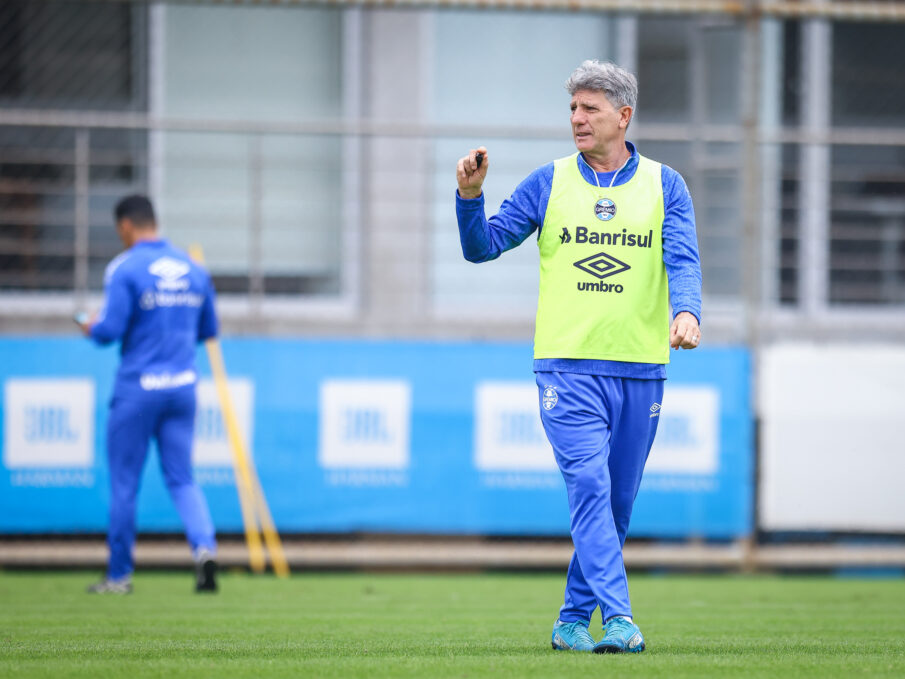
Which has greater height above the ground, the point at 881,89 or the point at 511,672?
the point at 881,89

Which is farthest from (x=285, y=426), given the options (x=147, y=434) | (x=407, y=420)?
(x=147, y=434)

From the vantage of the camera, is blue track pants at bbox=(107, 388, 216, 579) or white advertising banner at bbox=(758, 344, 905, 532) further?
white advertising banner at bbox=(758, 344, 905, 532)

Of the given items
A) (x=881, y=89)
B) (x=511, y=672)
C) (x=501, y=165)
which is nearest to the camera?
(x=511, y=672)

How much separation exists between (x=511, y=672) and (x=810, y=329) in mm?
7110

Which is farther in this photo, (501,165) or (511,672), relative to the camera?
(501,165)

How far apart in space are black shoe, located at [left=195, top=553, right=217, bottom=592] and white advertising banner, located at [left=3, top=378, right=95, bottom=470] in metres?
1.65

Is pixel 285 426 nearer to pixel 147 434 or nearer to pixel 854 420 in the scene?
pixel 147 434

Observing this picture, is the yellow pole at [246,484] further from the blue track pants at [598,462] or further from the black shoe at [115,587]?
the blue track pants at [598,462]

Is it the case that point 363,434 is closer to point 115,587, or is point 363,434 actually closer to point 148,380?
point 148,380

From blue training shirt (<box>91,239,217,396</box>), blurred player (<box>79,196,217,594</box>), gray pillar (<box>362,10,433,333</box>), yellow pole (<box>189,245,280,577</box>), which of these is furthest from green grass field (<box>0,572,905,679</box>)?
gray pillar (<box>362,10,433,333</box>)

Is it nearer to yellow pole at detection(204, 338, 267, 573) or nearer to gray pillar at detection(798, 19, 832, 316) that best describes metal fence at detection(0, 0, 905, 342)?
gray pillar at detection(798, 19, 832, 316)

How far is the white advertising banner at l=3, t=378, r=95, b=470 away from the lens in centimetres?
904

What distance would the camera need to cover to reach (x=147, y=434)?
7.78m

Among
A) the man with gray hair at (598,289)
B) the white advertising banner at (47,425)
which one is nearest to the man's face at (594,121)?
the man with gray hair at (598,289)
